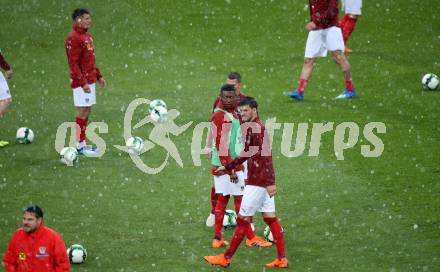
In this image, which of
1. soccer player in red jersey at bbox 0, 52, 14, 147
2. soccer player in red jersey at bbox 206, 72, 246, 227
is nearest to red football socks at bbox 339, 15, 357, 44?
soccer player in red jersey at bbox 0, 52, 14, 147

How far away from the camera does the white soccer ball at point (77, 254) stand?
12070 millimetres

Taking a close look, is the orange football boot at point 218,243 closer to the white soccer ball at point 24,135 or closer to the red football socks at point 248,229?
the red football socks at point 248,229

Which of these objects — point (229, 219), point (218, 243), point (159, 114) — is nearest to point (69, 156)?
point (159, 114)

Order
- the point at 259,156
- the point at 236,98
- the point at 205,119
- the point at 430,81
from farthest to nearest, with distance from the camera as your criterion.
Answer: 1. the point at 430,81
2. the point at 205,119
3. the point at 236,98
4. the point at 259,156

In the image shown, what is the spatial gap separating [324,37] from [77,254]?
8.56m

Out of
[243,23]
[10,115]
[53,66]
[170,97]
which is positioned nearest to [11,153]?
[10,115]

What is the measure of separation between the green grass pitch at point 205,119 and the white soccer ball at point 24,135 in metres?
0.27

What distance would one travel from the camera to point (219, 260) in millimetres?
12086

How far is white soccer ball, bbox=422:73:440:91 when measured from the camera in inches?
760

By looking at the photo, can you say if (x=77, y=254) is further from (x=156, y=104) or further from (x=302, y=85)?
(x=302, y=85)

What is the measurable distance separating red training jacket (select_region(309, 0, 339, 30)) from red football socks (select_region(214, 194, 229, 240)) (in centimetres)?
675

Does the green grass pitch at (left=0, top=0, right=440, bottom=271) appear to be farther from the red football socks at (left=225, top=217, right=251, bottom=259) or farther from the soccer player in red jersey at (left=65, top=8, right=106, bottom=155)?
the soccer player in red jersey at (left=65, top=8, right=106, bottom=155)

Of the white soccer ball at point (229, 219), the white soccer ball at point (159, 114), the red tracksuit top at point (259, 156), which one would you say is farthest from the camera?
the white soccer ball at point (159, 114)

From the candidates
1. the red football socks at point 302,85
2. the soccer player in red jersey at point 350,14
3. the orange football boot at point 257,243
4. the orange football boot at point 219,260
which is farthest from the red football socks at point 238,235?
the soccer player in red jersey at point 350,14
